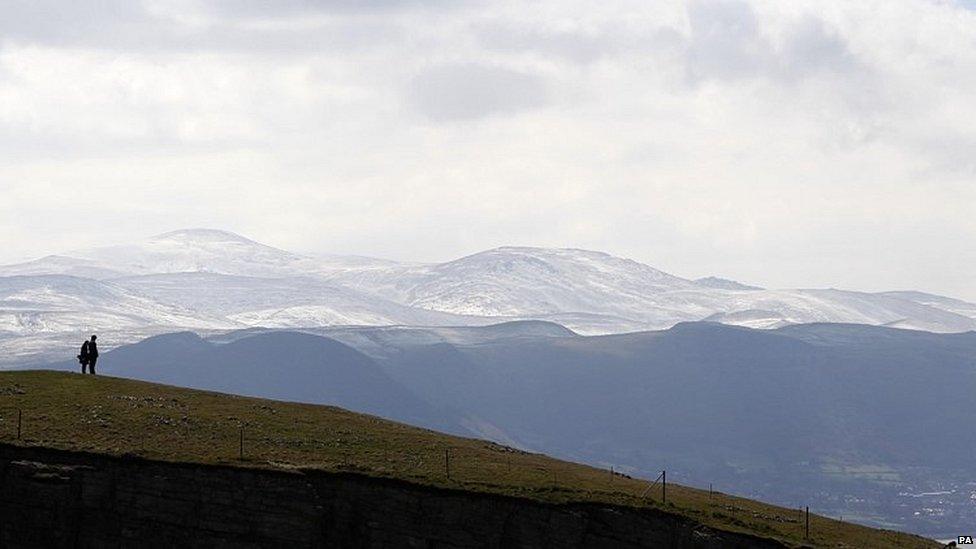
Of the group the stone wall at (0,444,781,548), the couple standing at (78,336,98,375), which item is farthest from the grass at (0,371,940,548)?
the couple standing at (78,336,98,375)

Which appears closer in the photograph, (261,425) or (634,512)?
(634,512)

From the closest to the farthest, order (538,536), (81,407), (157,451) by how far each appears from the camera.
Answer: (538,536), (157,451), (81,407)

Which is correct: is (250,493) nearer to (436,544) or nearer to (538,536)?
(436,544)

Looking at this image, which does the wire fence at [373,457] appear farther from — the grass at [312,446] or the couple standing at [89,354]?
the couple standing at [89,354]

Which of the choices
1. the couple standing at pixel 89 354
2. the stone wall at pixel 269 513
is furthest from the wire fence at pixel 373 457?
the couple standing at pixel 89 354

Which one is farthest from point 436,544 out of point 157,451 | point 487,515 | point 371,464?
point 157,451

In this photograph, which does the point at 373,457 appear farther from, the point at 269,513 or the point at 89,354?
the point at 89,354

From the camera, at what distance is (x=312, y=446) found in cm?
8862

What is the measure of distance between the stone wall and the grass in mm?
1111

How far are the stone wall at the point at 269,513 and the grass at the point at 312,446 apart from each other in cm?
111

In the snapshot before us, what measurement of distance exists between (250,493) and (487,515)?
12836 millimetres

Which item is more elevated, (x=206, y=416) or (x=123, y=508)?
(x=206, y=416)

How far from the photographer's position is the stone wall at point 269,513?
7756cm

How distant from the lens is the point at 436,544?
256 ft
